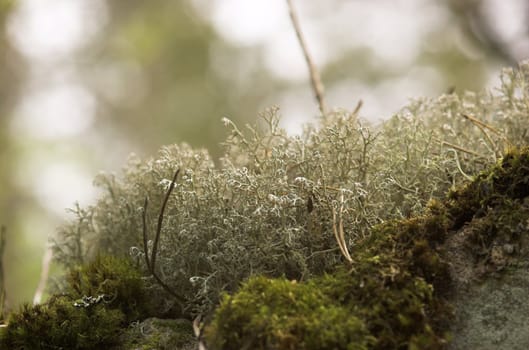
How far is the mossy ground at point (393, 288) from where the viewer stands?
40.1 inches

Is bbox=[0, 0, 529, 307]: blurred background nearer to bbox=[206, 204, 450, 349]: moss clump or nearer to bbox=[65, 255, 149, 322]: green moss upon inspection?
bbox=[65, 255, 149, 322]: green moss

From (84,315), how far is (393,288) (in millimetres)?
867

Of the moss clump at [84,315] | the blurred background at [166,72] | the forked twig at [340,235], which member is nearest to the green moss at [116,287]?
the moss clump at [84,315]

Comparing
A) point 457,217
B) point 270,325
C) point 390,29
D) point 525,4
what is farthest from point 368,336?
point 390,29

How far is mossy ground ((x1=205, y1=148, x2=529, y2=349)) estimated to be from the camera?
102 centimetres

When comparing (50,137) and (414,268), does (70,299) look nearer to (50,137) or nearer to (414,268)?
(414,268)

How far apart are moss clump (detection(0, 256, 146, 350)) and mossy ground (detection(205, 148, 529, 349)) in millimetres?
454

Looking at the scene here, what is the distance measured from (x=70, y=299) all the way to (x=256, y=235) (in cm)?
61

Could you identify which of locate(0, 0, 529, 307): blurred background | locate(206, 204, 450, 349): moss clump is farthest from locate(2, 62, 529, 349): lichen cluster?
locate(0, 0, 529, 307): blurred background

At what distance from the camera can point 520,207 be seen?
1.21 m

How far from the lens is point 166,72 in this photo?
12.3 m

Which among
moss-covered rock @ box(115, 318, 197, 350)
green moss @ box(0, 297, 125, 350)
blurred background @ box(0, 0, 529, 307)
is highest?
blurred background @ box(0, 0, 529, 307)

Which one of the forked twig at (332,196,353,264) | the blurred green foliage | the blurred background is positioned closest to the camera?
the forked twig at (332,196,353,264)

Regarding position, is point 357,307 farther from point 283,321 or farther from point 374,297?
point 283,321
